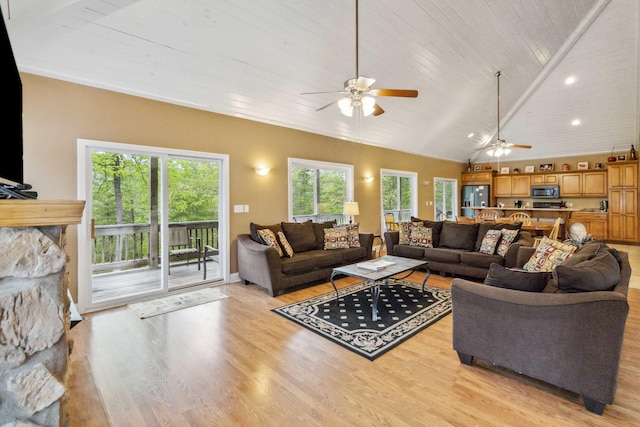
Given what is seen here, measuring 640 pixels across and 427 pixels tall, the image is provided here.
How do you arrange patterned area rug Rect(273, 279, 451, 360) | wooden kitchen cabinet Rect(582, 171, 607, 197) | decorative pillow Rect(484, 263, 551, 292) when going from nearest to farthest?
decorative pillow Rect(484, 263, 551, 292) → patterned area rug Rect(273, 279, 451, 360) → wooden kitchen cabinet Rect(582, 171, 607, 197)

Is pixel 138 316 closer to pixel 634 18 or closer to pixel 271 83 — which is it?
pixel 271 83

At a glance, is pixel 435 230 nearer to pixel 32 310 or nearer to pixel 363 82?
pixel 363 82

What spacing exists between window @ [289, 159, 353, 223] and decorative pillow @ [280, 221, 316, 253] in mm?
692

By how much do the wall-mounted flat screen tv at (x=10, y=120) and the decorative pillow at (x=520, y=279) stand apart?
2907 millimetres

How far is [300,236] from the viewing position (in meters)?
5.18

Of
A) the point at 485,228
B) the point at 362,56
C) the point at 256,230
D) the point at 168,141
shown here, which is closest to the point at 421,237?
the point at 485,228

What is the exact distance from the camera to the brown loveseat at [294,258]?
14.0 feet

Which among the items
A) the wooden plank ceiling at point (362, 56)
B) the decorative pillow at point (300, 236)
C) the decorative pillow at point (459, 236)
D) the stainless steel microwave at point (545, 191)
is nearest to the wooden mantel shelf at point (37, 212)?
the wooden plank ceiling at point (362, 56)

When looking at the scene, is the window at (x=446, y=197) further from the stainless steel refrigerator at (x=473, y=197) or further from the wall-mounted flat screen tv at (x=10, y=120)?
the wall-mounted flat screen tv at (x=10, y=120)

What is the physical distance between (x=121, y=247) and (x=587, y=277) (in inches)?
190

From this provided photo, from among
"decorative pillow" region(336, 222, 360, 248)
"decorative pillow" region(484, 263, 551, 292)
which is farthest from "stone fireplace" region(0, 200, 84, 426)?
"decorative pillow" region(336, 222, 360, 248)

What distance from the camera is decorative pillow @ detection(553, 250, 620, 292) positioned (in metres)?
2.08

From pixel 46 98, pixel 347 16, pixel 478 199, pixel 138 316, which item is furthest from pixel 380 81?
pixel 478 199

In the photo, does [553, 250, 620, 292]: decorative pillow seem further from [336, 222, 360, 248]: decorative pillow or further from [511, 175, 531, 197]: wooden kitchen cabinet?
[511, 175, 531, 197]: wooden kitchen cabinet
